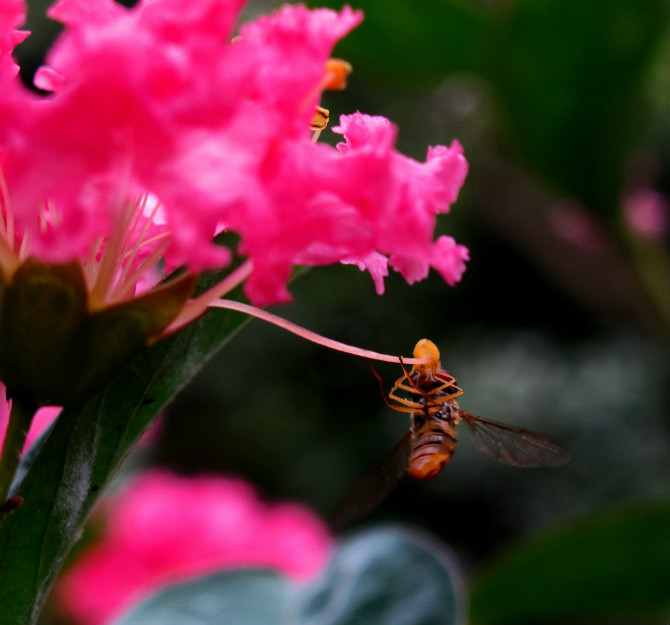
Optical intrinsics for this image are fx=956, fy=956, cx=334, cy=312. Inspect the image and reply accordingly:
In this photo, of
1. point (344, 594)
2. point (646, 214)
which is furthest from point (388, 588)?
point (646, 214)

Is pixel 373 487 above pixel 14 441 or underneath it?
underneath

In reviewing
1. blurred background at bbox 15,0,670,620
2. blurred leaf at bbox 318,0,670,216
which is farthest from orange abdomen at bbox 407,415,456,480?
blurred background at bbox 15,0,670,620

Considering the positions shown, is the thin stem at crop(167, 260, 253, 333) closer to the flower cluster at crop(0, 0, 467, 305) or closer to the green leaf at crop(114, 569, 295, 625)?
the flower cluster at crop(0, 0, 467, 305)

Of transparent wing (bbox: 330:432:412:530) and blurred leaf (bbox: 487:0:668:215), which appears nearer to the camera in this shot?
transparent wing (bbox: 330:432:412:530)

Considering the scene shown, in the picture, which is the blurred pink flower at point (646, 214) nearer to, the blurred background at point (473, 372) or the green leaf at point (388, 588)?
the blurred background at point (473, 372)

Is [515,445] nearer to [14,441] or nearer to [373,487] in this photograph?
[373,487]

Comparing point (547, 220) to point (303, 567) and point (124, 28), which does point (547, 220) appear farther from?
point (124, 28)
